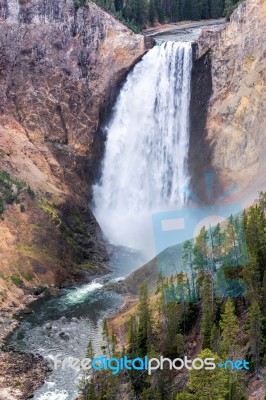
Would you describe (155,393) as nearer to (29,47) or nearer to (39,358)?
(39,358)

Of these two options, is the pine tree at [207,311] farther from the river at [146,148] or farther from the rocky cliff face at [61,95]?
the river at [146,148]

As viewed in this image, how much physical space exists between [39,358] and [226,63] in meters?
52.9

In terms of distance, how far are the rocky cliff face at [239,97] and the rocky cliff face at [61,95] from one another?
1414cm

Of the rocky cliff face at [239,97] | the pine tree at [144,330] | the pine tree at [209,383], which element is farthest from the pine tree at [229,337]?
the rocky cliff face at [239,97]

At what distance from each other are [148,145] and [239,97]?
1582 centimetres

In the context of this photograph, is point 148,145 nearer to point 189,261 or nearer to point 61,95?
point 61,95

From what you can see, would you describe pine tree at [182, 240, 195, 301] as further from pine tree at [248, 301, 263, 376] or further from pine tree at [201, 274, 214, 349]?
pine tree at [248, 301, 263, 376]

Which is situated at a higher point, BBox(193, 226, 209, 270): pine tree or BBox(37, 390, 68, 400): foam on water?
BBox(193, 226, 209, 270): pine tree

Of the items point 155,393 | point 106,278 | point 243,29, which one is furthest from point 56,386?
point 243,29

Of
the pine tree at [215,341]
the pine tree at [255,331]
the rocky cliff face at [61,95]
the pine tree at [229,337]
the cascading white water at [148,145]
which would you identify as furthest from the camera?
the cascading white water at [148,145]

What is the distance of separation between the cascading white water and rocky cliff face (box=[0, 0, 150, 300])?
8.53 ft

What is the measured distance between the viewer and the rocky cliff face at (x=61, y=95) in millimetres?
74562

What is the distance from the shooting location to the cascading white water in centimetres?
8188

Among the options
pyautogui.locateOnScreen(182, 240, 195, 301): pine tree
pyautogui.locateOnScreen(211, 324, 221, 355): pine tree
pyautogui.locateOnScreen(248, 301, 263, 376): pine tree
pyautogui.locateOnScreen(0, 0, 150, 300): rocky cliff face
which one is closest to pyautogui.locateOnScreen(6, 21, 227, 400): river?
pyautogui.locateOnScreen(0, 0, 150, 300): rocky cliff face
